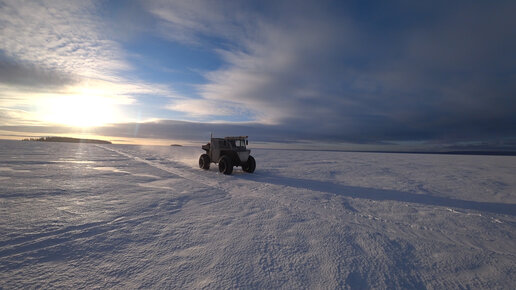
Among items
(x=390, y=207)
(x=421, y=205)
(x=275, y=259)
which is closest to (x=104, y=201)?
(x=275, y=259)

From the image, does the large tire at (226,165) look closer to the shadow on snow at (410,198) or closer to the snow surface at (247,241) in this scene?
the shadow on snow at (410,198)

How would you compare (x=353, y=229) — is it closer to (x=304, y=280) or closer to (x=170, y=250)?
(x=304, y=280)

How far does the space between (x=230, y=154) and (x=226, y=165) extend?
0.78 metres

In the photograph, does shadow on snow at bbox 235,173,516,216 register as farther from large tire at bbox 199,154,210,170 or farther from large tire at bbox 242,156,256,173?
large tire at bbox 199,154,210,170

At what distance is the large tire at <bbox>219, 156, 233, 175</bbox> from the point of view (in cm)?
1005

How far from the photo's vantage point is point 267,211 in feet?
15.0

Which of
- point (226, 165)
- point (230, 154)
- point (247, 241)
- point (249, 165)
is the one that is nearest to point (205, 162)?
point (230, 154)

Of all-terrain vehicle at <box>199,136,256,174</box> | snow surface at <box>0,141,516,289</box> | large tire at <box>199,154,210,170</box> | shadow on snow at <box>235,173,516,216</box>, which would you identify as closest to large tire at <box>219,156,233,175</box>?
all-terrain vehicle at <box>199,136,256,174</box>

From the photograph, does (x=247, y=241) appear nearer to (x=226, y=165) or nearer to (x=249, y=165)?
(x=226, y=165)

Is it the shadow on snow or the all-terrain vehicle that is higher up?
the all-terrain vehicle

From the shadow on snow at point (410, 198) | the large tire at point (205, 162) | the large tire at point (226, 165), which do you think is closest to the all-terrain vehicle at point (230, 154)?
the large tire at point (226, 165)

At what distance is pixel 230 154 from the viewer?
10.7 m

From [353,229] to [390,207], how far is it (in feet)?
6.94

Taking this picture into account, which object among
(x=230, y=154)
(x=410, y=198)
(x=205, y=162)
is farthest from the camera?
(x=205, y=162)
